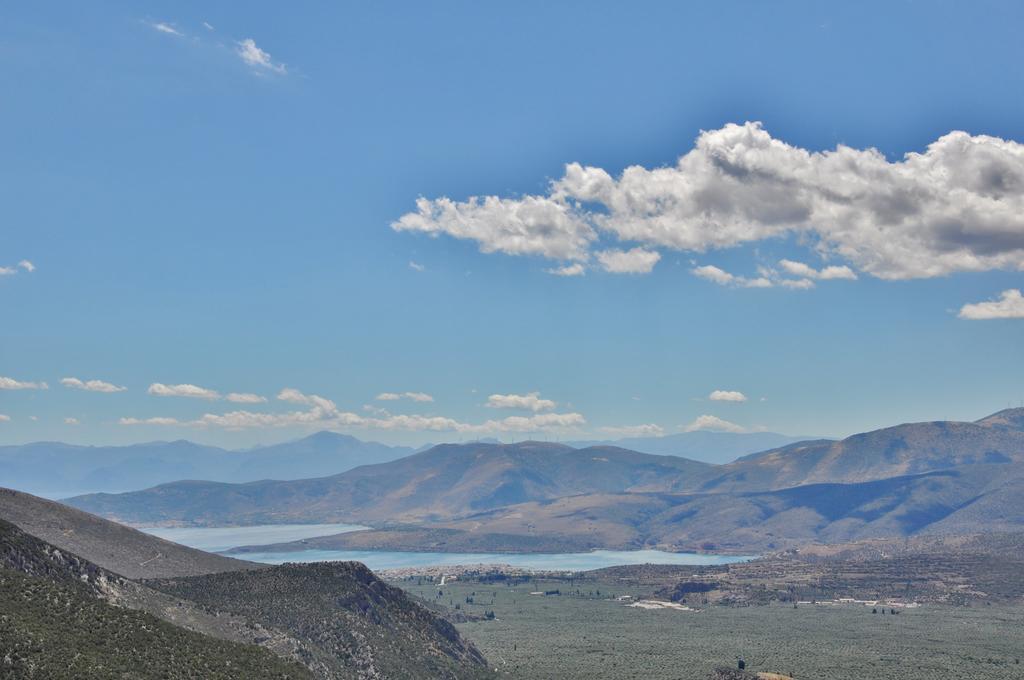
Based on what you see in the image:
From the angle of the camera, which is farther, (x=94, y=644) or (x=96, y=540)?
(x=96, y=540)

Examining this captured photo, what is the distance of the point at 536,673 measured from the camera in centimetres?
18275

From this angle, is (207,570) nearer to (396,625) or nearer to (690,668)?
(396,625)

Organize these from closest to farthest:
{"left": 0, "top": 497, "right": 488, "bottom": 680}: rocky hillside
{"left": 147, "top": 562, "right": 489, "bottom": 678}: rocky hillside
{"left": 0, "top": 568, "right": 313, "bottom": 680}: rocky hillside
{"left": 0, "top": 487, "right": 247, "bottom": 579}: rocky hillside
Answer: {"left": 0, "top": 568, "right": 313, "bottom": 680}: rocky hillside → {"left": 0, "top": 497, "right": 488, "bottom": 680}: rocky hillside → {"left": 147, "top": 562, "right": 489, "bottom": 678}: rocky hillside → {"left": 0, "top": 487, "right": 247, "bottom": 579}: rocky hillside

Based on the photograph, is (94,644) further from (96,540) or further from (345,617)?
(96,540)

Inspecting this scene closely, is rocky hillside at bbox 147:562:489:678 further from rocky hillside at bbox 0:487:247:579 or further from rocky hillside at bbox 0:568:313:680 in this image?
rocky hillside at bbox 0:568:313:680

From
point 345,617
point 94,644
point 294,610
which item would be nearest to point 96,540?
point 294,610

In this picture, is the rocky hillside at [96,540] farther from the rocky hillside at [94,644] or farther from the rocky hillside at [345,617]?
the rocky hillside at [94,644]

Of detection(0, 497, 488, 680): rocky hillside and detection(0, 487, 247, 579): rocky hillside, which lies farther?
detection(0, 487, 247, 579): rocky hillside

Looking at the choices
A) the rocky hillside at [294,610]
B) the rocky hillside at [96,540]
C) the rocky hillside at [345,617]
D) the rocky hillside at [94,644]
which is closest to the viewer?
the rocky hillside at [94,644]

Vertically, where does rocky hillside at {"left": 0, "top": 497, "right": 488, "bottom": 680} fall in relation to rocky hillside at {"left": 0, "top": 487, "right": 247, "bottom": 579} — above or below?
below

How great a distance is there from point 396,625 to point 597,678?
3880 centimetres

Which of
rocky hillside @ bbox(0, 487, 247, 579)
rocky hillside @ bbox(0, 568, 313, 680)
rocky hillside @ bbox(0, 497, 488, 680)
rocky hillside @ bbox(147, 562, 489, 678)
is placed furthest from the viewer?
rocky hillside @ bbox(0, 487, 247, 579)

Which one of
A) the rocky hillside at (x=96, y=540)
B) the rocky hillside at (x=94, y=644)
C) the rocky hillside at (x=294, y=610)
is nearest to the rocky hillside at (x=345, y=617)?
the rocky hillside at (x=294, y=610)

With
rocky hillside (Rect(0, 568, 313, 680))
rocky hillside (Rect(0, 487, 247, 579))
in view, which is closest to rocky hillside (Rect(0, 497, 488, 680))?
rocky hillside (Rect(0, 568, 313, 680))
